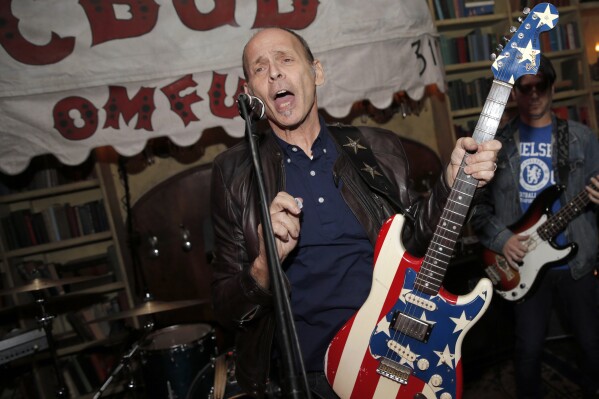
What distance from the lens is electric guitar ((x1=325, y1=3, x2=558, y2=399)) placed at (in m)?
1.46

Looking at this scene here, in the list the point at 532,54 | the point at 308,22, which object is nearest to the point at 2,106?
the point at 308,22

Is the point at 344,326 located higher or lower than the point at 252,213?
lower

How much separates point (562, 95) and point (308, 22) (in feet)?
10.6

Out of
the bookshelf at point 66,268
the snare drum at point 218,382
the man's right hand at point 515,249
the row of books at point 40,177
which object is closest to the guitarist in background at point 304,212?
the snare drum at point 218,382

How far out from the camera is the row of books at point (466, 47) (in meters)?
4.68

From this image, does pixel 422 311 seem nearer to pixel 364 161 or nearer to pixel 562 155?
pixel 364 161

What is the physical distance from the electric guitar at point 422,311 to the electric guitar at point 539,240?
1.31m

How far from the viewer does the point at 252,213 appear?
1622 mm

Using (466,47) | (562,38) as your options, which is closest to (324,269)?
(466,47)

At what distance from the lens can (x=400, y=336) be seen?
1.50 metres

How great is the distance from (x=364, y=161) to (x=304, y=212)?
0.32 m

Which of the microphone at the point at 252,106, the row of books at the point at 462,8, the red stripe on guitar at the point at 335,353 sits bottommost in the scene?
the red stripe on guitar at the point at 335,353

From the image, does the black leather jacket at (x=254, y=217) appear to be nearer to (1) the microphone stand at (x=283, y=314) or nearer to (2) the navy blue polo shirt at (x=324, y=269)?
(2) the navy blue polo shirt at (x=324, y=269)

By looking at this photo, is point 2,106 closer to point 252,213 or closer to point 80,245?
point 80,245
